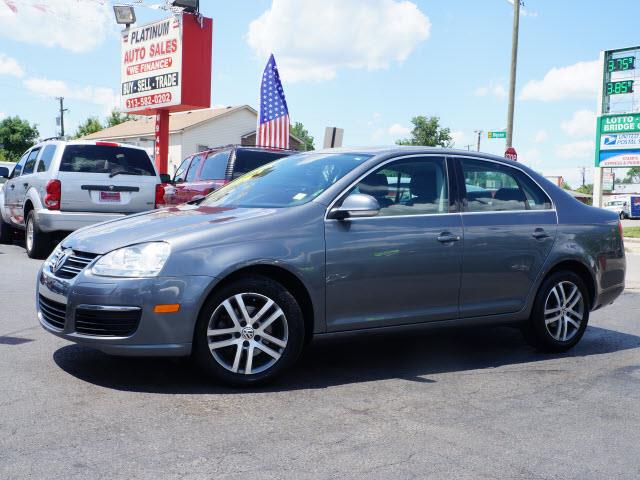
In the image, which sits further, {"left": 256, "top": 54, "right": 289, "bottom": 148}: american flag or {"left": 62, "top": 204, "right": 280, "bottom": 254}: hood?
{"left": 256, "top": 54, "right": 289, "bottom": 148}: american flag

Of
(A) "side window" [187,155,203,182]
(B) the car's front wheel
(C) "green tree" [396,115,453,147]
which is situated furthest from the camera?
(C) "green tree" [396,115,453,147]

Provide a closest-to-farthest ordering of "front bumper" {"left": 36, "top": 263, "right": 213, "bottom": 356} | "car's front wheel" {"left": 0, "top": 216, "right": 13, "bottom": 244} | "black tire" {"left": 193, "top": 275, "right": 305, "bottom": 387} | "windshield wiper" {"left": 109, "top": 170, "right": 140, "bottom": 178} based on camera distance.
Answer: "front bumper" {"left": 36, "top": 263, "right": 213, "bottom": 356} < "black tire" {"left": 193, "top": 275, "right": 305, "bottom": 387} < "windshield wiper" {"left": 109, "top": 170, "right": 140, "bottom": 178} < "car's front wheel" {"left": 0, "top": 216, "right": 13, "bottom": 244}

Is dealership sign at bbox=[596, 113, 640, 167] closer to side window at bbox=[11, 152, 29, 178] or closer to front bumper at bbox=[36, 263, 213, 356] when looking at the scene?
side window at bbox=[11, 152, 29, 178]

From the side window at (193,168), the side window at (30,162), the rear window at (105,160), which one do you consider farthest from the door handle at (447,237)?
the side window at (30,162)

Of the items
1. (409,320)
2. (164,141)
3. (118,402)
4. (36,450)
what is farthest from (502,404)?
(164,141)

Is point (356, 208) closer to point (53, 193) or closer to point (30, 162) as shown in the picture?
point (53, 193)

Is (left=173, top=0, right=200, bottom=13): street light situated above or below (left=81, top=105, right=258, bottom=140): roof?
above

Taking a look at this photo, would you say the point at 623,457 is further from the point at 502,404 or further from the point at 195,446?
the point at 195,446

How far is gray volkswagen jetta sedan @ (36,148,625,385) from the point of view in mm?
4617

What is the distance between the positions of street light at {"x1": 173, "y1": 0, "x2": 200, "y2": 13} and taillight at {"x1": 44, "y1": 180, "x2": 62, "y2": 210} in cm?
1364

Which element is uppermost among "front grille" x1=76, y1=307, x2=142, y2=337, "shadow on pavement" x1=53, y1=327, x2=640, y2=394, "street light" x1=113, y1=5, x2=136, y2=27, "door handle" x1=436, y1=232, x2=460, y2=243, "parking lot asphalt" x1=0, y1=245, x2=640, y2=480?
"street light" x1=113, y1=5, x2=136, y2=27

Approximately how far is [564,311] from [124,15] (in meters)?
23.4

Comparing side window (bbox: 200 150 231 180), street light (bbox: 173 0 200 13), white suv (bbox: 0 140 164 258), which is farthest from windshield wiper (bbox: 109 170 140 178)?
street light (bbox: 173 0 200 13)

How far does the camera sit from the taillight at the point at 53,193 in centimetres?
1114
